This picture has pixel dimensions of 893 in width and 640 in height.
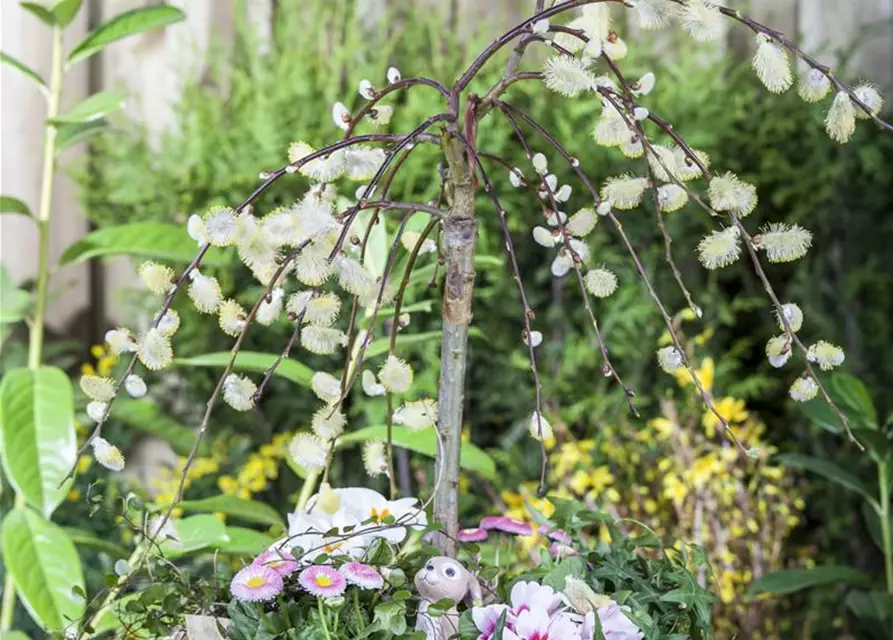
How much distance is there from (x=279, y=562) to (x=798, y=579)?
2.64 feet

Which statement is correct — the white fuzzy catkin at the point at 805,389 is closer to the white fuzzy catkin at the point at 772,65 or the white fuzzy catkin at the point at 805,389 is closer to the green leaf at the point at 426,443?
the white fuzzy catkin at the point at 772,65

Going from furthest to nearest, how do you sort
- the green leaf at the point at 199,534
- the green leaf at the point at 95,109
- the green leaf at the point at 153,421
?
the green leaf at the point at 153,421 < the green leaf at the point at 95,109 < the green leaf at the point at 199,534

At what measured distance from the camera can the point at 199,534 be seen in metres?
0.91

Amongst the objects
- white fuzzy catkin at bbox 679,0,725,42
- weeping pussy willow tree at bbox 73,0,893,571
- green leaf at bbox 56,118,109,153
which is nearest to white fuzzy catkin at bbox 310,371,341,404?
weeping pussy willow tree at bbox 73,0,893,571

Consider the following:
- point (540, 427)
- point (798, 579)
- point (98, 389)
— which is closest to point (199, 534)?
point (98, 389)

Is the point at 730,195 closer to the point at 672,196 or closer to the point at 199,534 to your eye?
the point at 672,196

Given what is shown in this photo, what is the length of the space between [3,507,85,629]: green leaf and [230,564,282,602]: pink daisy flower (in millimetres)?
399

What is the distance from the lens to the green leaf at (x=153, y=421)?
1.40 meters

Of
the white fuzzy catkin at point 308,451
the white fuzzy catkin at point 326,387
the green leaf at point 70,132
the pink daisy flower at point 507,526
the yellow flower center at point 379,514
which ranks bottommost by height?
the pink daisy flower at point 507,526

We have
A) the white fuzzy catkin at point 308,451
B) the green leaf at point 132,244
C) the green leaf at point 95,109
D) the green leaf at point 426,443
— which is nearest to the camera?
the white fuzzy catkin at point 308,451

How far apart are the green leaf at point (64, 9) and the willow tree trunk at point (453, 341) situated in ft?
2.12

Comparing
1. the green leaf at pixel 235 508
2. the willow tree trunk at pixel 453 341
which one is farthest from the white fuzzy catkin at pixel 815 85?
the green leaf at pixel 235 508

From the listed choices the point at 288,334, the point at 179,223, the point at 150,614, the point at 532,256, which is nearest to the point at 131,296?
the point at 179,223

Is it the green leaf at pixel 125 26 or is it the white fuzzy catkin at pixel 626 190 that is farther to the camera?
the green leaf at pixel 125 26
